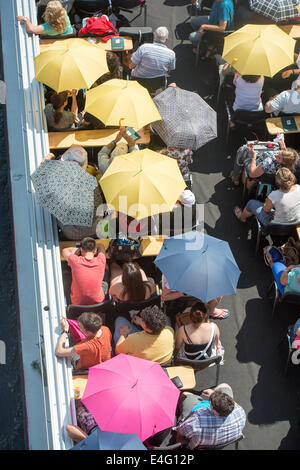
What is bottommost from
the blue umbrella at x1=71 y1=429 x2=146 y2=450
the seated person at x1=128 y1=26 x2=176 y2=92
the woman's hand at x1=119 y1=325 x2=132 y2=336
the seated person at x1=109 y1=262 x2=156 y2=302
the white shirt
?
the woman's hand at x1=119 y1=325 x2=132 y2=336

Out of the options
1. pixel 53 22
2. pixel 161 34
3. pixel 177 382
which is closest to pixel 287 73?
pixel 161 34

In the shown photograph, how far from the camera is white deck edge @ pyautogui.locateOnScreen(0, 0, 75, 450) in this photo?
467 centimetres

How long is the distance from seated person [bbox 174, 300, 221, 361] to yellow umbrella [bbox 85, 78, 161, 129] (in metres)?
2.43

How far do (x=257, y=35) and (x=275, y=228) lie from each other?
289 cm

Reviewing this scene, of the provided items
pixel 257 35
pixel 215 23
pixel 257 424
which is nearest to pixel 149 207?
pixel 257 424

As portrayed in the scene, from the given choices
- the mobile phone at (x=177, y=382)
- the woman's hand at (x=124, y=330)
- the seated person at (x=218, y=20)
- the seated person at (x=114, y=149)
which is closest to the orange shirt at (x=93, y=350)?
the woman's hand at (x=124, y=330)

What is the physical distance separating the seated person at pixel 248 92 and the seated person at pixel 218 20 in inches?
51.2

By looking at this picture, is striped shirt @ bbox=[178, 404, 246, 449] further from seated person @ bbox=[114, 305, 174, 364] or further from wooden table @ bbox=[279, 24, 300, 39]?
wooden table @ bbox=[279, 24, 300, 39]

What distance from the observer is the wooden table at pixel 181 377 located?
498cm

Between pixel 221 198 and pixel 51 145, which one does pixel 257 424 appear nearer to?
pixel 221 198

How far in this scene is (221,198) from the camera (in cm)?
739

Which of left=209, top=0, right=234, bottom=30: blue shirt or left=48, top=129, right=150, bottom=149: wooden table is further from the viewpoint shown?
left=209, top=0, right=234, bottom=30: blue shirt

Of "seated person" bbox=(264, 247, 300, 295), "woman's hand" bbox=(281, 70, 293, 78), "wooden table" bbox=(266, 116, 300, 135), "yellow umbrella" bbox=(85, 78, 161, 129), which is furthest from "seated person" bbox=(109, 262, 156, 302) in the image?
"woman's hand" bbox=(281, 70, 293, 78)

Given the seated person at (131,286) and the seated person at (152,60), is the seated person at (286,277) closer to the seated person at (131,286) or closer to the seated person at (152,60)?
the seated person at (131,286)
